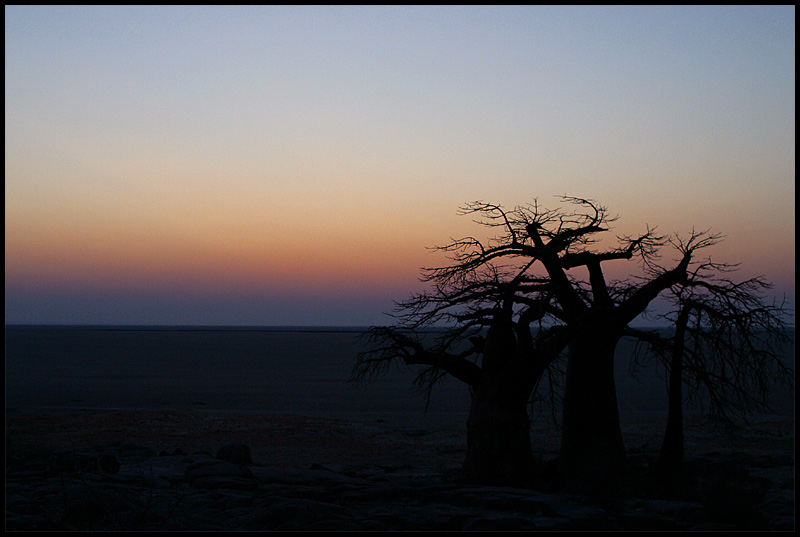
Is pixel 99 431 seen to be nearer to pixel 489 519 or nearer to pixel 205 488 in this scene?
pixel 205 488

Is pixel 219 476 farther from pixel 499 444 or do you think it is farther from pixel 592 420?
pixel 592 420

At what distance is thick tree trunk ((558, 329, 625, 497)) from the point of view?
36.1ft

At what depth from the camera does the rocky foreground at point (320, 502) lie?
7.80 meters

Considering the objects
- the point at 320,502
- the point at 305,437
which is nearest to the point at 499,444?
the point at 320,502

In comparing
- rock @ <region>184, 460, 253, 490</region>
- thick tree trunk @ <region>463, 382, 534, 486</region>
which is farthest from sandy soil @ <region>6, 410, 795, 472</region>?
rock @ <region>184, 460, 253, 490</region>

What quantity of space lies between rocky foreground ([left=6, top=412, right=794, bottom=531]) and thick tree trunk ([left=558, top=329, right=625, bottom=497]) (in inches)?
21.4

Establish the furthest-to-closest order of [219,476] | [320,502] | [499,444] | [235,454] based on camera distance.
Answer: [235,454] → [499,444] → [219,476] → [320,502]

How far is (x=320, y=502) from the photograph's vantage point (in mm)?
8641

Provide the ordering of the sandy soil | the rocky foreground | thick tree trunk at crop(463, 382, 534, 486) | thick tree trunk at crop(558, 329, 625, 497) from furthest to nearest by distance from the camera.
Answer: the sandy soil < thick tree trunk at crop(463, 382, 534, 486) < thick tree trunk at crop(558, 329, 625, 497) < the rocky foreground

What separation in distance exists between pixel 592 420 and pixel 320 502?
16.1 ft

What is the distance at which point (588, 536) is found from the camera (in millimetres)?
7637

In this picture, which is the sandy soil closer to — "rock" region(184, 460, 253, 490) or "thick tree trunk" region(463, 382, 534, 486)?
"thick tree trunk" region(463, 382, 534, 486)

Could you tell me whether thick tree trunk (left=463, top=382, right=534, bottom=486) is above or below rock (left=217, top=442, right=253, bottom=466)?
above

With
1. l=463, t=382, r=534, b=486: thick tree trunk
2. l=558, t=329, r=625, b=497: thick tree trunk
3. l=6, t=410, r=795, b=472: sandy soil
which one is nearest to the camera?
l=558, t=329, r=625, b=497: thick tree trunk
